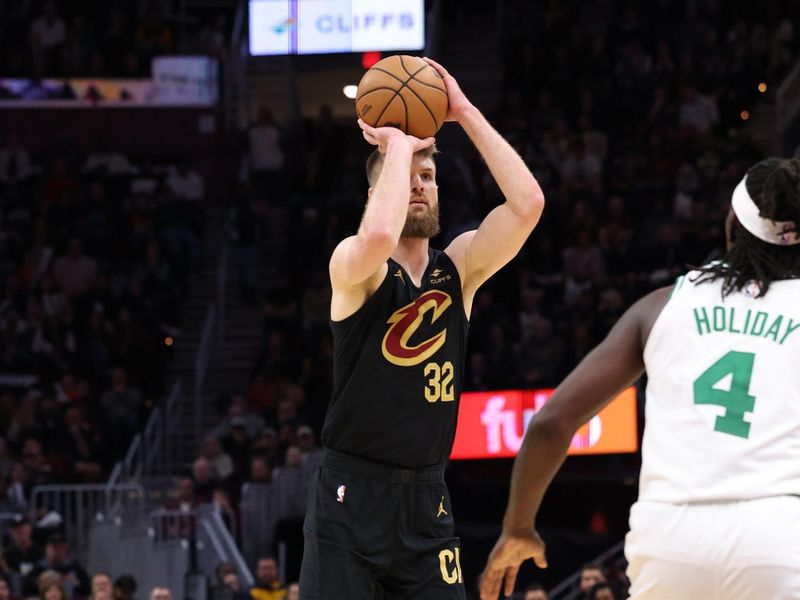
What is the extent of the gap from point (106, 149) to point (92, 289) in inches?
146

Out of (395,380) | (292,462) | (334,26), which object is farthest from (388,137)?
(334,26)

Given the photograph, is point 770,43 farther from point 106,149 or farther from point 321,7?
point 106,149

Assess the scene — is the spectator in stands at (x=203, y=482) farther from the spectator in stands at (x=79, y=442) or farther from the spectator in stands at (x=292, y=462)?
the spectator in stands at (x=79, y=442)

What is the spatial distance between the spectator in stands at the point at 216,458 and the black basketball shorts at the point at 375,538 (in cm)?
1234

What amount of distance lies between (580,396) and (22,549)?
475 inches

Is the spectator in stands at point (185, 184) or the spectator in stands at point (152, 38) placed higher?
the spectator in stands at point (152, 38)

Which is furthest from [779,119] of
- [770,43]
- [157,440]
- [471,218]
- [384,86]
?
[384,86]

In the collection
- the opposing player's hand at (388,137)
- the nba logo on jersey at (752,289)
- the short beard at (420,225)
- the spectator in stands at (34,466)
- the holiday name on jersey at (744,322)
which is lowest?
the spectator in stands at (34,466)

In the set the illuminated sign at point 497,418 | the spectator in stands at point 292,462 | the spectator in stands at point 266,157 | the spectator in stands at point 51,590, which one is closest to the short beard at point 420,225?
the spectator in stands at point 51,590

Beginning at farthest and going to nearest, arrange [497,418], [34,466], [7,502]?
1. [34,466]
2. [7,502]
3. [497,418]

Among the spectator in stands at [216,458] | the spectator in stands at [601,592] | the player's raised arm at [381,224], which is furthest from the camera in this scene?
the spectator in stands at [216,458]

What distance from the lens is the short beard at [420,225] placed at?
552cm

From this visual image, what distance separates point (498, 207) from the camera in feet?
18.0

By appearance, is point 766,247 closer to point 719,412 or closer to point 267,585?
point 719,412
